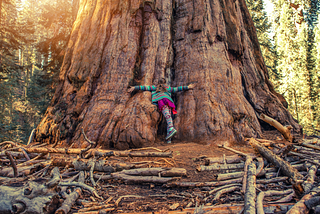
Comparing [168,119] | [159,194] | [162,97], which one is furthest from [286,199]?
[162,97]

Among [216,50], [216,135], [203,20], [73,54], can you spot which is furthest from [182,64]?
[73,54]

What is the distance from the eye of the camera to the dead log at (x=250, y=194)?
68.0 inches

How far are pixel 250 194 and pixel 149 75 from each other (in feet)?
15.6

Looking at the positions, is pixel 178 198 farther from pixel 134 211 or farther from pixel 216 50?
pixel 216 50

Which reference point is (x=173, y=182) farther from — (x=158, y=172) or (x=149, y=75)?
(x=149, y=75)

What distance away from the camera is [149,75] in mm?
6176

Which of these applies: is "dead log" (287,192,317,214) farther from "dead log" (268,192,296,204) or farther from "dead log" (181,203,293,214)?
"dead log" (268,192,296,204)

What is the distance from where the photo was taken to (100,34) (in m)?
6.64

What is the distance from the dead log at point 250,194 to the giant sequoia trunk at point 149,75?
2.64 m

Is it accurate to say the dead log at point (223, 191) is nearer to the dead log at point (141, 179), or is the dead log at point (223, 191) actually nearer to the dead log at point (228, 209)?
the dead log at point (228, 209)

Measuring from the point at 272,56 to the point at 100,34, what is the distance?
1974cm

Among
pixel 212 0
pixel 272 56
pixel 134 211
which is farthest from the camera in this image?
pixel 272 56

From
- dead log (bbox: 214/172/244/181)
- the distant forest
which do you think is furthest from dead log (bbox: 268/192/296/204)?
the distant forest

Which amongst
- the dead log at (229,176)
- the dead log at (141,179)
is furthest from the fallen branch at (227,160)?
the dead log at (141,179)
